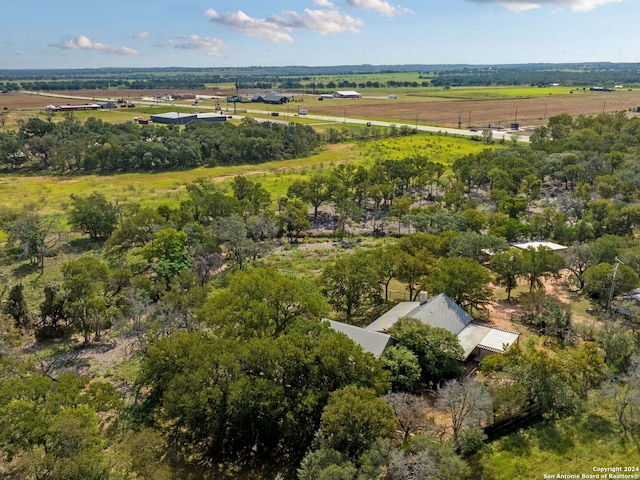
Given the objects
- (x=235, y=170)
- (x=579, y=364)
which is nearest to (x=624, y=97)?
(x=235, y=170)

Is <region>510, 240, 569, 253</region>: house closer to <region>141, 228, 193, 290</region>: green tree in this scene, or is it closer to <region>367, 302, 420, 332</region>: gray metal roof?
<region>367, 302, 420, 332</region>: gray metal roof

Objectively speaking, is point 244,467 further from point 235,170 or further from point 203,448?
point 235,170

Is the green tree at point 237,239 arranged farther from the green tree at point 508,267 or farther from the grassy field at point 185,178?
the grassy field at point 185,178

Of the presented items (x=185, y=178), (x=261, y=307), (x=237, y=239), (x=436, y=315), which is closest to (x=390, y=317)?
(x=436, y=315)

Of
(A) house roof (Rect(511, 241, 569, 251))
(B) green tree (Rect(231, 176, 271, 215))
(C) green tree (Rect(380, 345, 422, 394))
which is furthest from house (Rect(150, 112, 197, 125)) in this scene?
(C) green tree (Rect(380, 345, 422, 394))

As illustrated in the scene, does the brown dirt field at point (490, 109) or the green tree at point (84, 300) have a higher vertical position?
the brown dirt field at point (490, 109)

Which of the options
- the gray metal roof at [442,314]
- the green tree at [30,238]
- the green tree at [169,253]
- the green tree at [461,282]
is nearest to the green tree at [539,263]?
the green tree at [461,282]
